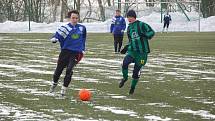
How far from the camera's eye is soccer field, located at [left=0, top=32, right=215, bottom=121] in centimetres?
1002

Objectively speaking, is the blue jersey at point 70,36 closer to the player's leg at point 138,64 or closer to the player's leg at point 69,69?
the player's leg at point 69,69

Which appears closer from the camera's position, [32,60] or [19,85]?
[19,85]

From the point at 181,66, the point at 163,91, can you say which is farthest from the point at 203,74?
the point at 163,91

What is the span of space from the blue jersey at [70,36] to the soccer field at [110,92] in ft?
3.40

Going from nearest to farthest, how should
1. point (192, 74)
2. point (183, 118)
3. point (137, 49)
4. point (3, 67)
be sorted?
point (183, 118), point (137, 49), point (192, 74), point (3, 67)

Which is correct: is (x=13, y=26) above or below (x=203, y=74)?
below

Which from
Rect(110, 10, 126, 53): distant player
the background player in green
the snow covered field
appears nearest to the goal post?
the snow covered field

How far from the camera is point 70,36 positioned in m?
12.4

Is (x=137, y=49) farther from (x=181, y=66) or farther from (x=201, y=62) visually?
(x=201, y=62)

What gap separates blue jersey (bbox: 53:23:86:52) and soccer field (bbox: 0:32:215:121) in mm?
1036

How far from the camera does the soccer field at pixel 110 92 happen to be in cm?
1002

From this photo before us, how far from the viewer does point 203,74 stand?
17047 mm

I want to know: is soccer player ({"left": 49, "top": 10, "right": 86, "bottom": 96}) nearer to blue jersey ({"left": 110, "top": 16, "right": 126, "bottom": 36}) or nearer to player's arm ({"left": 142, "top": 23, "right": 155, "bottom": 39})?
player's arm ({"left": 142, "top": 23, "right": 155, "bottom": 39})

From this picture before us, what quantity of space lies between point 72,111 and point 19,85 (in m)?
4.21
